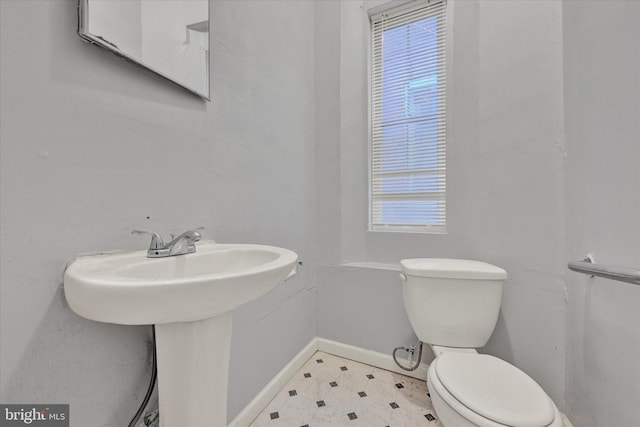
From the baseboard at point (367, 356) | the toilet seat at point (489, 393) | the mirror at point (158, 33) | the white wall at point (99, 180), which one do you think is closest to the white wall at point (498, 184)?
the baseboard at point (367, 356)

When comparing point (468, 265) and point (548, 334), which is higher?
point (468, 265)

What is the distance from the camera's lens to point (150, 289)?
46 cm

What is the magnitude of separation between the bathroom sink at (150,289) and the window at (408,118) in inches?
44.8

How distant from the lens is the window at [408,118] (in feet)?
5.06

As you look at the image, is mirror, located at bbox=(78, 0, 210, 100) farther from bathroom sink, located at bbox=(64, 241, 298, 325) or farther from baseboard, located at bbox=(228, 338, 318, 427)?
baseboard, located at bbox=(228, 338, 318, 427)

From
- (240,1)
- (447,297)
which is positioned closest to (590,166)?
(447,297)

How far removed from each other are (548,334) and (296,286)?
1.27 metres

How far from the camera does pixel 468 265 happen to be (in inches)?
48.3

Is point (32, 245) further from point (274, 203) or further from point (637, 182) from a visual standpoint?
point (637, 182)

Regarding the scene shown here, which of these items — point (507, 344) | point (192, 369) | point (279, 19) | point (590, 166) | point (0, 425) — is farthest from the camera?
point (279, 19)

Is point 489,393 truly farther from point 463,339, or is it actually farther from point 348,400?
point 348,400

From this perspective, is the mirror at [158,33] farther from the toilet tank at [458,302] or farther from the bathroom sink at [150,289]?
the toilet tank at [458,302]

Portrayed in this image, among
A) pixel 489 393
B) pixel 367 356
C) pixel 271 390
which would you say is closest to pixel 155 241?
pixel 271 390
